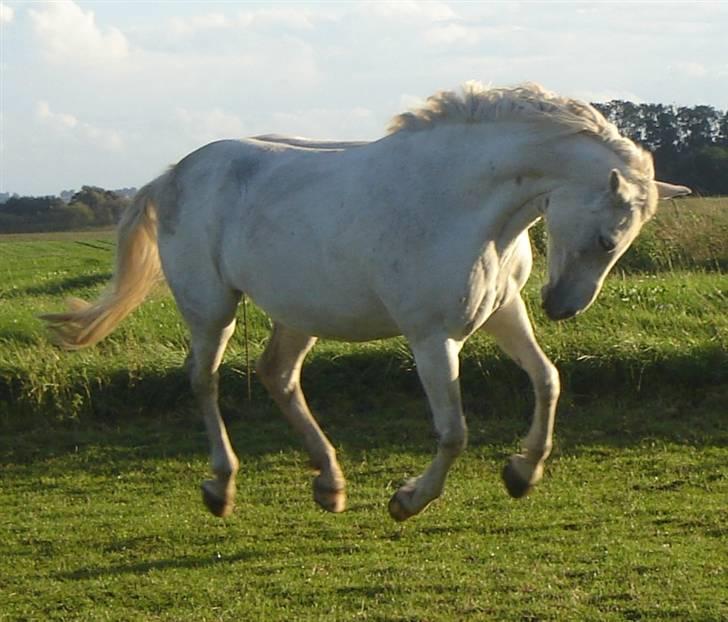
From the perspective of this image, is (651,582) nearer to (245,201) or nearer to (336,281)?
(336,281)

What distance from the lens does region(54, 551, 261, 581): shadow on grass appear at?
21.9 ft

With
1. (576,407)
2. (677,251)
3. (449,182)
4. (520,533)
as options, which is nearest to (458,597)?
(520,533)

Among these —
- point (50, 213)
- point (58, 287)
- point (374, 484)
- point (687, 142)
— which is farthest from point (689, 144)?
point (50, 213)

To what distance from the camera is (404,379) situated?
10609mm

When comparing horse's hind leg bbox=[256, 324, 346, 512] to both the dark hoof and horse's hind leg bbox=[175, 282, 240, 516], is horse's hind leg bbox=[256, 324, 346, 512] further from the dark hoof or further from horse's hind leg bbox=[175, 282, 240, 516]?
the dark hoof

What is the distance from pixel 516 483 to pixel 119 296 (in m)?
2.74

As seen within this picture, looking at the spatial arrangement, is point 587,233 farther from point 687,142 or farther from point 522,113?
point 687,142

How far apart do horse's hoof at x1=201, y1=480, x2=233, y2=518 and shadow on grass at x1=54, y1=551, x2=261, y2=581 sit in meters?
0.29

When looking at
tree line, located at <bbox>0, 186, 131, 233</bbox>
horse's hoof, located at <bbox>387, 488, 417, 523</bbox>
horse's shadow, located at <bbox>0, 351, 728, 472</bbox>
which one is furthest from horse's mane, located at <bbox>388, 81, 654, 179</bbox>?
tree line, located at <bbox>0, 186, 131, 233</bbox>

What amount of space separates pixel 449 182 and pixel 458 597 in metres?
1.85

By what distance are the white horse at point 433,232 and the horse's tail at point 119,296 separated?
2.60ft

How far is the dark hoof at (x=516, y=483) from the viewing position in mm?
5840

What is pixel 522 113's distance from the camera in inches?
211

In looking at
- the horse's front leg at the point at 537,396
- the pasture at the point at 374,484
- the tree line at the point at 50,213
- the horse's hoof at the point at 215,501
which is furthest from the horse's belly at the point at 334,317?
the tree line at the point at 50,213
